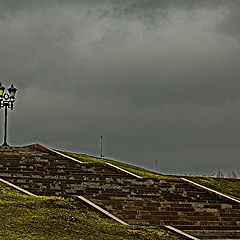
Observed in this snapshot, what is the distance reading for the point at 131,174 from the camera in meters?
22.0

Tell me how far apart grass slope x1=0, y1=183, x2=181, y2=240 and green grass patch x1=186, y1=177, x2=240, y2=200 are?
960cm

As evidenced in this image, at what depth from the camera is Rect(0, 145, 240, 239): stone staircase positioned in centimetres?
1611

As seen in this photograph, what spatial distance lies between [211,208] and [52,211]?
255 inches

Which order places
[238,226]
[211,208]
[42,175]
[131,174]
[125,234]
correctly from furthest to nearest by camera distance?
[131,174] → [42,175] → [211,208] → [238,226] → [125,234]

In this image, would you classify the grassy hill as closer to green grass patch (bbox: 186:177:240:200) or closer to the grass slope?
green grass patch (bbox: 186:177:240:200)

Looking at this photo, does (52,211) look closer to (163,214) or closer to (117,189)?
(163,214)

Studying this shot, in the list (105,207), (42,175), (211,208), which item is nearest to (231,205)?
(211,208)

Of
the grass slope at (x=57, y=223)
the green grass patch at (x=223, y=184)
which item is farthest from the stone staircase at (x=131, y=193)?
the green grass patch at (x=223, y=184)

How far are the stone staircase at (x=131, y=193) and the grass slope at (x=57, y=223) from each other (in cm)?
126

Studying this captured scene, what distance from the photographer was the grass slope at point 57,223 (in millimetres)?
12148

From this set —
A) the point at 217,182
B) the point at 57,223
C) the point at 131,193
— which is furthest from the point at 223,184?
the point at 57,223

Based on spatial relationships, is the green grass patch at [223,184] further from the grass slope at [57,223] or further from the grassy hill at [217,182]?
the grass slope at [57,223]

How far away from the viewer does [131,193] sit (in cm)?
1842

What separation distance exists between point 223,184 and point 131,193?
30.7ft
